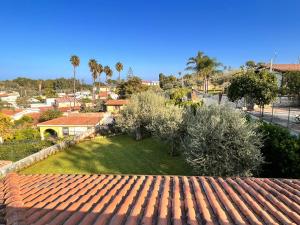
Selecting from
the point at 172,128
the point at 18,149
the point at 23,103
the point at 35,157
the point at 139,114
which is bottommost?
the point at 18,149

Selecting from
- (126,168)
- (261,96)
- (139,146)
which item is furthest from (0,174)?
(261,96)

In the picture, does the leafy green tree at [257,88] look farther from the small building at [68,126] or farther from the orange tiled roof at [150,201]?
the small building at [68,126]

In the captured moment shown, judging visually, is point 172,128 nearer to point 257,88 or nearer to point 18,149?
point 257,88

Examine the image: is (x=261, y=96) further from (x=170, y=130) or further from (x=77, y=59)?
(x=77, y=59)

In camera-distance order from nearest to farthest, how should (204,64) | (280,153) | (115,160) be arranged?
(280,153) → (115,160) → (204,64)

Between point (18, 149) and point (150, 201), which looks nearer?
point (150, 201)

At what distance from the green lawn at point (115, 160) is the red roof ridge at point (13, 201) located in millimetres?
11147

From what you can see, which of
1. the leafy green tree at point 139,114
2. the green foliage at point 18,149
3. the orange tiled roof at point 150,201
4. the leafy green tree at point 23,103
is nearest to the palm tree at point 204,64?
the leafy green tree at point 139,114

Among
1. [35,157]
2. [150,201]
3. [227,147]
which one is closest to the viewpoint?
[150,201]

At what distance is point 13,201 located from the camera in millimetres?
4758

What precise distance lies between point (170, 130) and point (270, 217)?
619 inches

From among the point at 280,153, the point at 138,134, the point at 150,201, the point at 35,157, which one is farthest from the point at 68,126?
the point at 150,201

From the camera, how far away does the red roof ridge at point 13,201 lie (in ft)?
12.8

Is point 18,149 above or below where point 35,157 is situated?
below
